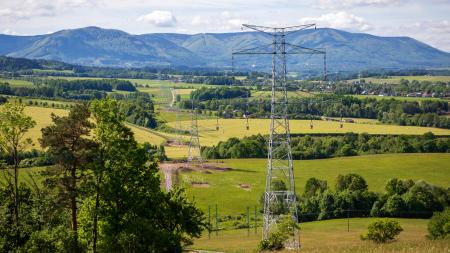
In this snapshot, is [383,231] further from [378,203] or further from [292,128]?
[292,128]

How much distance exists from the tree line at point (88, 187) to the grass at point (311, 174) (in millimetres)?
53268

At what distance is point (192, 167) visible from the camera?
354ft

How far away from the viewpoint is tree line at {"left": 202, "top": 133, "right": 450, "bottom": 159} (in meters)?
133

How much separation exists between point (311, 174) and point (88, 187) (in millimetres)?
83349

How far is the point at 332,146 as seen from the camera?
451ft

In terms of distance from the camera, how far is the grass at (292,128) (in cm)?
15425

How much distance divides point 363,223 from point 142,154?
5443 centimetres

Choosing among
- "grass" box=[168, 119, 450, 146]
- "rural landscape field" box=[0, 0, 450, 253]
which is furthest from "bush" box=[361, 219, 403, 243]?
"grass" box=[168, 119, 450, 146]

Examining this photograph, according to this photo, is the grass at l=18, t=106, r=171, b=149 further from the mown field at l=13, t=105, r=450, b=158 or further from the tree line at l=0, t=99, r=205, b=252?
the tree line at l=0, t=99, r=205, b=252

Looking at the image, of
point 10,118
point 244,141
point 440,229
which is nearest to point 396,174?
point 244,141

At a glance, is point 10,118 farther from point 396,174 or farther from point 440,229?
point 396,174

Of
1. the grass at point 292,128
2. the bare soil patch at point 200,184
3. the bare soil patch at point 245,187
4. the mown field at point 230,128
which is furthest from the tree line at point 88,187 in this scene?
the grass at point 292,128

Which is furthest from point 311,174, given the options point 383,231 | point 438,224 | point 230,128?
point 383,231

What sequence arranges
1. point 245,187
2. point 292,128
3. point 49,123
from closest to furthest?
point 245,187
point 49,123
point 292,128
